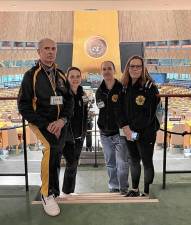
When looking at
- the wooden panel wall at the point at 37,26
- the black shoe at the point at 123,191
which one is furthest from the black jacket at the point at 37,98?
the wooden panel wall at the point at 37,26

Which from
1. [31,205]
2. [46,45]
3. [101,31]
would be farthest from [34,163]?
[101,31]

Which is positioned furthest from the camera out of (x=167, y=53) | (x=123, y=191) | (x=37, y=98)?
(x=167, y=53)

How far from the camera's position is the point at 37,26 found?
10.9 meters

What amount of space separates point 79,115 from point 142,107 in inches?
24.2

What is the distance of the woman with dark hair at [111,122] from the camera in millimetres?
3016

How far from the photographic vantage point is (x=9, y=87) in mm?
11047

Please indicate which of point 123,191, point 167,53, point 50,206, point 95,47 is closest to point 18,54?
point 95,47

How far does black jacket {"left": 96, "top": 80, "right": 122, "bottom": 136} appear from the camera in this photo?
302 cm

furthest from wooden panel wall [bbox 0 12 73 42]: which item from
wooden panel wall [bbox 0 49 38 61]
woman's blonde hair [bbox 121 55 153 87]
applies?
woman's blonde hair [bbox 121 55 153 87]

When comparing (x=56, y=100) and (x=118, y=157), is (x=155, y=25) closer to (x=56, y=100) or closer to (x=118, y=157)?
(x=118, y=157)

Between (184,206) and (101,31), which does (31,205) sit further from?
(101,31)

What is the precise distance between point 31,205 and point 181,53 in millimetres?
9577

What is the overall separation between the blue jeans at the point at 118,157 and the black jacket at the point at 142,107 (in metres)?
0.37

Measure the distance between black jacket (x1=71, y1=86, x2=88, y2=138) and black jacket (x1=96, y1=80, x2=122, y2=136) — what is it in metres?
0.18
